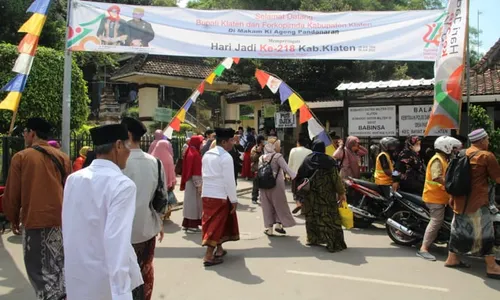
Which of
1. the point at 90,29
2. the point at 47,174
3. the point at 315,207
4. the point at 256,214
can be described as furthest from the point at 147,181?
the point at 256,214

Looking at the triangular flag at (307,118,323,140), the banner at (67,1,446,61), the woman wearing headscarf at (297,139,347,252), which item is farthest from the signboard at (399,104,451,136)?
the woman wearing headscarf at (297,139,347,252)

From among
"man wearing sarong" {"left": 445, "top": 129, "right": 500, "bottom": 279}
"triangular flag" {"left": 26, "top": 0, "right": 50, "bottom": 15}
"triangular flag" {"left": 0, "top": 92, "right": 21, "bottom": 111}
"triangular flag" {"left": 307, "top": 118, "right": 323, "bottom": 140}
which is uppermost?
"triangular flag" {"left": 26, "top": 0, "right": 50, "bottom": 15}

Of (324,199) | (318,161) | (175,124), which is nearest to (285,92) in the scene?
(318,161)

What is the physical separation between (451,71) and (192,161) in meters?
4.34

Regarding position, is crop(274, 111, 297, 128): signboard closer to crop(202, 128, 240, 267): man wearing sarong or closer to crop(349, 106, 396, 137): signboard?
crop(349, 106, 396, 137): signboard

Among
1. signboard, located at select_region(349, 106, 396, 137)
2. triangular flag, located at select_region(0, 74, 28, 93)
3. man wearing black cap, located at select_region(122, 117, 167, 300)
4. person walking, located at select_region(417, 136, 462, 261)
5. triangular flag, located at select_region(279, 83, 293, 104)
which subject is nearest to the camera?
man wearing black cap, located at select_region(122, 117, 167, 300)

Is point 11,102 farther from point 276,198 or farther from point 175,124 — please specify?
point 276,198

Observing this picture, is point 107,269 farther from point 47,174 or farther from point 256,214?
point 256,214

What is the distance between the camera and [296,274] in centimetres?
525

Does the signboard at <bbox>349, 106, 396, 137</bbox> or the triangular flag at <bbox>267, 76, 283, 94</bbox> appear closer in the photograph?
the triangular flag at <bbox>267, 76, 283, 94</bbox>

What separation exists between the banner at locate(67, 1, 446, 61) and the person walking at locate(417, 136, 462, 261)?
7.08ft

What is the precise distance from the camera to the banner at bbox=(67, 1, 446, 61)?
721cm

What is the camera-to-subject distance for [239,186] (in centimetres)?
1294

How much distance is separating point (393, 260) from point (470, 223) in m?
1.18
